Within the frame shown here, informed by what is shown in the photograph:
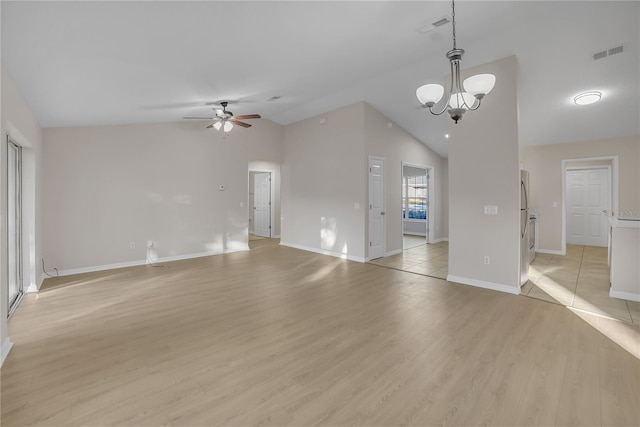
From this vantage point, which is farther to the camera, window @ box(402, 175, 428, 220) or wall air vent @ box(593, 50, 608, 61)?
window @ box(402, 175, 428, 220)

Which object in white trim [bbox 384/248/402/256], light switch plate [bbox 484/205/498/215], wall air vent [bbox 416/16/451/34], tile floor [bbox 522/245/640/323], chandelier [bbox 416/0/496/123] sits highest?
wall air vent [bbox 416/16/451/34]

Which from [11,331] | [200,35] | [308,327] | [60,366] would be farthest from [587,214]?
[11,331]

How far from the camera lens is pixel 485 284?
432cm

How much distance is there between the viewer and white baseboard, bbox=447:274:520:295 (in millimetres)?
4054

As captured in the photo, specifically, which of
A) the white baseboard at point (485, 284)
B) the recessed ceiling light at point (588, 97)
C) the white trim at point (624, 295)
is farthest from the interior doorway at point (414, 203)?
the white trim at point (624, 295)

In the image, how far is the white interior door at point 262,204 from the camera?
31.2 ft

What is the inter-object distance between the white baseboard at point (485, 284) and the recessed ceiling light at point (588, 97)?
3.30 m

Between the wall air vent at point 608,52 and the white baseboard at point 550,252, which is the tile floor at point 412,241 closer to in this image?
A: the white baseboard at point 550,252

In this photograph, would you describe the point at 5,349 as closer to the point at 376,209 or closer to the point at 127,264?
the point at 127,264

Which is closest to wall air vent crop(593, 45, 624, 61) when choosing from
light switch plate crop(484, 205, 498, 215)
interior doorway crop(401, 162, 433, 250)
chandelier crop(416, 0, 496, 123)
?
light switch plate crop(484, 205, 498, 215)

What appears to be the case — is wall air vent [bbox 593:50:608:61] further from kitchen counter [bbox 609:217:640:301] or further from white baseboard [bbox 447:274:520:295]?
white baseboard [bbox 447:274:520:295]

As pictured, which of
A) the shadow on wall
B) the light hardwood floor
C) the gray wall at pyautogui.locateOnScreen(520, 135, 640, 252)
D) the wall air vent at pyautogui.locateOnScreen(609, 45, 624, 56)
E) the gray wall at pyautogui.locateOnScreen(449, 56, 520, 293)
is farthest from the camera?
the shadow on wall

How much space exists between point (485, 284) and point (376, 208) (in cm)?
266

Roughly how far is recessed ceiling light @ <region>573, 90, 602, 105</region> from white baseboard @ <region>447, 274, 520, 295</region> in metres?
3.30
